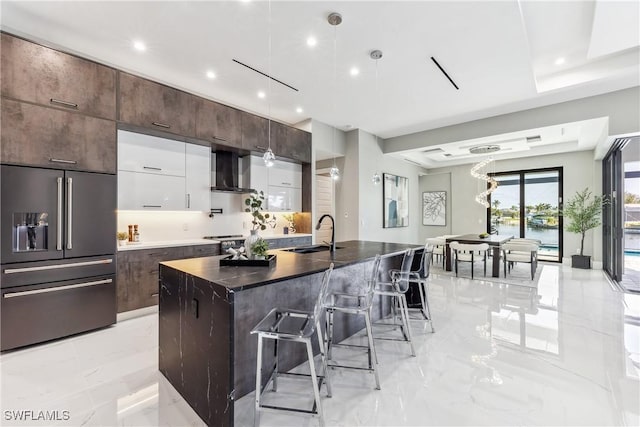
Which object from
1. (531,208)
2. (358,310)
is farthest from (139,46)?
(531,208)

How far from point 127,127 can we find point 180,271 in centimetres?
251

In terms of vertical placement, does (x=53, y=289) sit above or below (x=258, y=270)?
below

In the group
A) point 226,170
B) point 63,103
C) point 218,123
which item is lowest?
point 226,170

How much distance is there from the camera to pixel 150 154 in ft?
12.5

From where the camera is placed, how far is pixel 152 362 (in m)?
2.57

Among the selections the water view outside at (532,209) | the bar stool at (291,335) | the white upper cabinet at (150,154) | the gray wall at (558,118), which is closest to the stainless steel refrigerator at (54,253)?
the white upper cabinet at (150,154)

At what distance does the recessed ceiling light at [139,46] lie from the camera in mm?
3168

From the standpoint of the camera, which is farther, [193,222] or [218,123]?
[193,222]

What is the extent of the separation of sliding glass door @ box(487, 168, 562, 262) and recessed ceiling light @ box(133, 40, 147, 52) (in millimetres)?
8631

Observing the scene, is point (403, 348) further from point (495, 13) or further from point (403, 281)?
point (495, 13)

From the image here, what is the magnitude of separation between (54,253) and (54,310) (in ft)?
1.93

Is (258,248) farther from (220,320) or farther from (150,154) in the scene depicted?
(150,154)

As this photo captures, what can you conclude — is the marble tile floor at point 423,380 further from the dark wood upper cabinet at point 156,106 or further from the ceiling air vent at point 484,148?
the ceiling air vent at point 484,148

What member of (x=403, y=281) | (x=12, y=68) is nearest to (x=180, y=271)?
(x=403, y=281)
